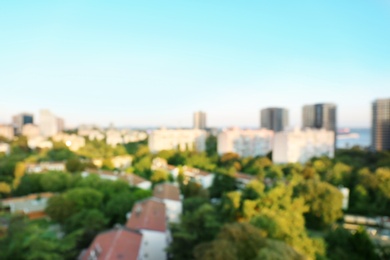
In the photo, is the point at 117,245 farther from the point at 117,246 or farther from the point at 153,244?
the point at 153,244

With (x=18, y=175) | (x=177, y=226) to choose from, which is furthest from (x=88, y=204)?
(x=18, y=175)

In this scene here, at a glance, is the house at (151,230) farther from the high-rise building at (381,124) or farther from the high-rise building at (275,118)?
the high-rise building at (275,118)

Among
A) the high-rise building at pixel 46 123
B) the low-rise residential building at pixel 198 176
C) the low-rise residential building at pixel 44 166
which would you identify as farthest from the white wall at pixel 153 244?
the high-rise building at pixel 46 123

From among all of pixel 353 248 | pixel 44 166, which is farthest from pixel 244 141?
pixel 353 248

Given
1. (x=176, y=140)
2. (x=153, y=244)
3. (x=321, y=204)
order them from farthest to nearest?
1. (x=176, y=140)
2. (x=321, y=204)
3. (x=153, y=244)

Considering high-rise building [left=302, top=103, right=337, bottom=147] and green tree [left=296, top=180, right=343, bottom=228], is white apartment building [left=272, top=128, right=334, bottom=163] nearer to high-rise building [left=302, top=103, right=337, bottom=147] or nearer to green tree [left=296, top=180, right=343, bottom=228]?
green tree [left=296, top=180, right=343, bottom=228]
